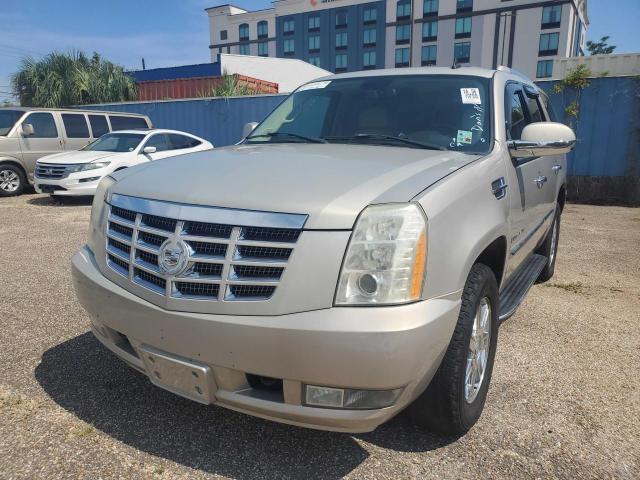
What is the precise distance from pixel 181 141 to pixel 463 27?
52.4 m

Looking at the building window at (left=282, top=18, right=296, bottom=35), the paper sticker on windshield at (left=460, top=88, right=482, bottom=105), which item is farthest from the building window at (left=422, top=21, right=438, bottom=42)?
the paper sticker on windshield at (left=460, top=88, right=482, bottom=105)

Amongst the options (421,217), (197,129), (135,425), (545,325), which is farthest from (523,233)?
(197,129)

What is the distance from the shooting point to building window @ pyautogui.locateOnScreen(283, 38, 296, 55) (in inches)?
2635

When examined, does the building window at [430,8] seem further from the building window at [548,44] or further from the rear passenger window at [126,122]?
the rear passenger window at [126,122]

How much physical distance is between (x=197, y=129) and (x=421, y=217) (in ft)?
49.6

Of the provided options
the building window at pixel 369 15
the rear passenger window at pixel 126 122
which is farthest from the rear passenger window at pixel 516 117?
the building window at pixel 369 15

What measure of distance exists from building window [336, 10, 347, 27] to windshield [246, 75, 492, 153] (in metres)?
64.6

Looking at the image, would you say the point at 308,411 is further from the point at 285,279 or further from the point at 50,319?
→ the point at 50,319

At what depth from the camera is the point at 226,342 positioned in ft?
5.91

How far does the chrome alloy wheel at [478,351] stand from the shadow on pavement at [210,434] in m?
0.29

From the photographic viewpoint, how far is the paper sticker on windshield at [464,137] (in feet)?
9.15

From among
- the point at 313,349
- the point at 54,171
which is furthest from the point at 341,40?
the point at 313,349

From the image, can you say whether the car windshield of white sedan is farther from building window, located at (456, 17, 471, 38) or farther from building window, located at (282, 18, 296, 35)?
building window, located at (282, 18, 296, 35)

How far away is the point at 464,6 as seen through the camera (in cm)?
5444
